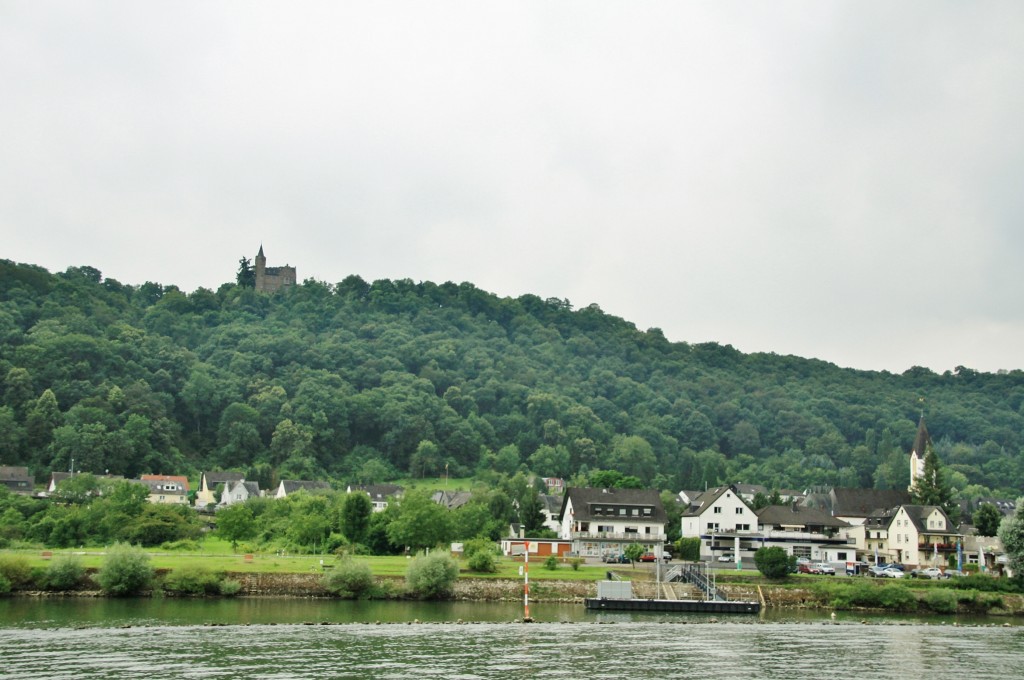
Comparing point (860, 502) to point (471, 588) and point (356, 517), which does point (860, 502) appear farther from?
point (471, 588)

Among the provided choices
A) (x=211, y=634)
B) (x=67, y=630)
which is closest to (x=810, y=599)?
(x=211, y=634)

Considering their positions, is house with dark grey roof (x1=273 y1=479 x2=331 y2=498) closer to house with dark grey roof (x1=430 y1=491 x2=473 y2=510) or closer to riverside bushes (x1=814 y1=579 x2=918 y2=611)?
house with dark grey roof (x1=430 y1=491 x2=473 y2=510)

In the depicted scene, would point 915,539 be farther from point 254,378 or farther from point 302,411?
point 254,378

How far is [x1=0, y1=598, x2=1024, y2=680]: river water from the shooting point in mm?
40625

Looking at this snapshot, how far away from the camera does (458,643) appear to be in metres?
47.1

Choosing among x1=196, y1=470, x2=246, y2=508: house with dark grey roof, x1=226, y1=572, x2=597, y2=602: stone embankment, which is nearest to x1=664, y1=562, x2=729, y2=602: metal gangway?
x1=226, y1=572, x2=597, y2=602: stone embankment

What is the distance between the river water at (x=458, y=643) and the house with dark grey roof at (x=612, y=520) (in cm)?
2688

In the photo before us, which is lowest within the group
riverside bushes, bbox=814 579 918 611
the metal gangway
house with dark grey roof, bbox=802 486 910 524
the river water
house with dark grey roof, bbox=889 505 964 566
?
the river water

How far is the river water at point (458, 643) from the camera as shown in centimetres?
4062

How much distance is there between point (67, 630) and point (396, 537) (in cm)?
3289

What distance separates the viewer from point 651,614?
6228cm

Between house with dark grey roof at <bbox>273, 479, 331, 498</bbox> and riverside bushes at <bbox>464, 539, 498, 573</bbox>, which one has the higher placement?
house with dark grey roof at <bbox>273, 479, 331, 498</bbox>

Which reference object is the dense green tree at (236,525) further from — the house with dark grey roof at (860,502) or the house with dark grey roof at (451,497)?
the house with dark grey roof at (860,502)

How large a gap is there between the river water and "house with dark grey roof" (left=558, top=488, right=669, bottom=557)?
2688 cm
